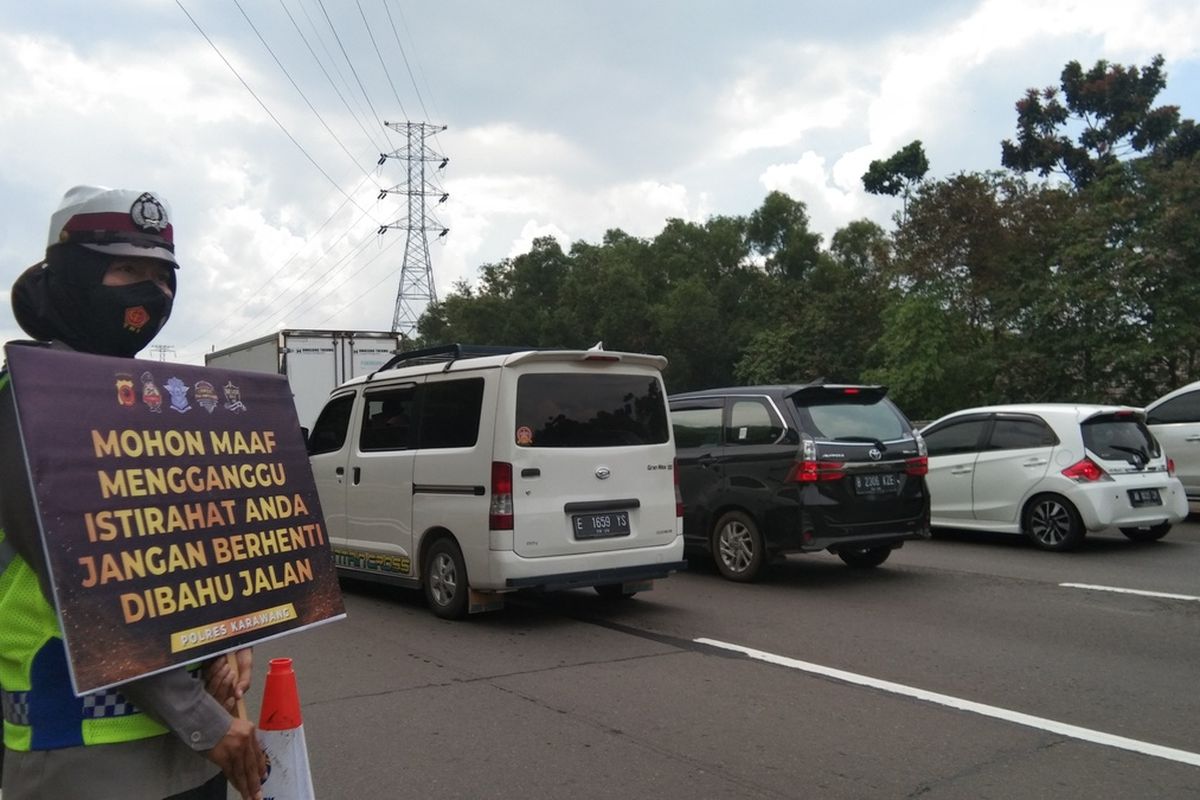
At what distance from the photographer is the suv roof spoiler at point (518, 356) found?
769 centimetres

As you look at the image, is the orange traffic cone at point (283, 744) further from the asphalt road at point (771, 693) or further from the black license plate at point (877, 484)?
the black license plate at point (877, 484)

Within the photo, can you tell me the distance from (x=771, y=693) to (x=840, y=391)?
14.7 feet

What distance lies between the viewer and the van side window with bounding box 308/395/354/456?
9.58 metres

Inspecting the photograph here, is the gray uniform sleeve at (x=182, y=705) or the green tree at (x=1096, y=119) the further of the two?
the green tree at (x=1096, y=119)

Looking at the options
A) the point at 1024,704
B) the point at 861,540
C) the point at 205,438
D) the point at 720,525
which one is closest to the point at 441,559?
the point at 720,525

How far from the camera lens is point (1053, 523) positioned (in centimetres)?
1120

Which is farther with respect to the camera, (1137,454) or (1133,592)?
(1137,454)

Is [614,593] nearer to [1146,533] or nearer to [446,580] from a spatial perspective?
[446,580]

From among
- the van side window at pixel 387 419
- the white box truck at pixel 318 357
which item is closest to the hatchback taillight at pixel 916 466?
the van side window at pixel 387 419

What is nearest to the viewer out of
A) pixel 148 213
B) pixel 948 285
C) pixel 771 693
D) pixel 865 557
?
pixel 148 213

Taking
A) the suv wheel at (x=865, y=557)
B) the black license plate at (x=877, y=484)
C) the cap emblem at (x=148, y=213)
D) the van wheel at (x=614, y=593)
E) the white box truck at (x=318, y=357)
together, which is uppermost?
the white box truck at (x=318, y=357)

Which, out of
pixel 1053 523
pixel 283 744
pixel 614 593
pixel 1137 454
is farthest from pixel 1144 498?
pixel 283 744

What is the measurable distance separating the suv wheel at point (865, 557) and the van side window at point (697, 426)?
6.26 feet

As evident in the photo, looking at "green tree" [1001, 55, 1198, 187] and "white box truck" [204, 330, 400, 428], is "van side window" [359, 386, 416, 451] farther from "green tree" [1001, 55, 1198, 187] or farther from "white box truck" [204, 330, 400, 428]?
"green tree" [1001, 55, 1198, 187]
